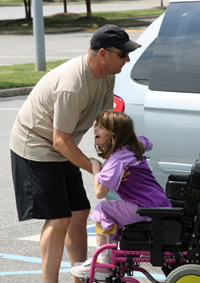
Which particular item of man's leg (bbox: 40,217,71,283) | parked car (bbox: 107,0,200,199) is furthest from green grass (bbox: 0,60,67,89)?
man's leg (bbox: 40,217,71,283)

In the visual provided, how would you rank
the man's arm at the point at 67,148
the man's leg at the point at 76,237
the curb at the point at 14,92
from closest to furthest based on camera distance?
1. the man's arm at the point at 67,148
2. the man's leg at the point at 76,237
3. the curb at the point at 14,92

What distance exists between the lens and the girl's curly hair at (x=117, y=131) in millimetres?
3256

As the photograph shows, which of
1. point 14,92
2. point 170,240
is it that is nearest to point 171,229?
point 170,240

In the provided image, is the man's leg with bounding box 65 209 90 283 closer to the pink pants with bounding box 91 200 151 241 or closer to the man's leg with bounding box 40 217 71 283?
the man's leg with bounding box 40 217 71 283

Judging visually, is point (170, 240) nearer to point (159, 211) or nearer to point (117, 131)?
point (159, 211)

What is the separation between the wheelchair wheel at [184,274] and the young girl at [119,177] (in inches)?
13.9

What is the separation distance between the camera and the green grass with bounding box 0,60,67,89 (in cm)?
1273

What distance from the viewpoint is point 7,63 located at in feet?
55.4

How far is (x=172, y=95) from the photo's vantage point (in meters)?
4.31

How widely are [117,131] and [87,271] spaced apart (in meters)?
0.86

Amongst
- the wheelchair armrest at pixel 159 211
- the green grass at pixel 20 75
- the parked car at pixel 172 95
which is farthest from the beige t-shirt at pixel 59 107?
the green grass at pixel 20 75

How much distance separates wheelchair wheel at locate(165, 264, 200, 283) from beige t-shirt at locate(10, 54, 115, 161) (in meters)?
0.94

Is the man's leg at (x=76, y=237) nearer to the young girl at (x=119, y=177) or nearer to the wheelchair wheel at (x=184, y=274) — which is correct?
the young girl at (x=119, y=177)

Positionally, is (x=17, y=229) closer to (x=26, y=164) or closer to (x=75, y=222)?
(x=75, y=222)
